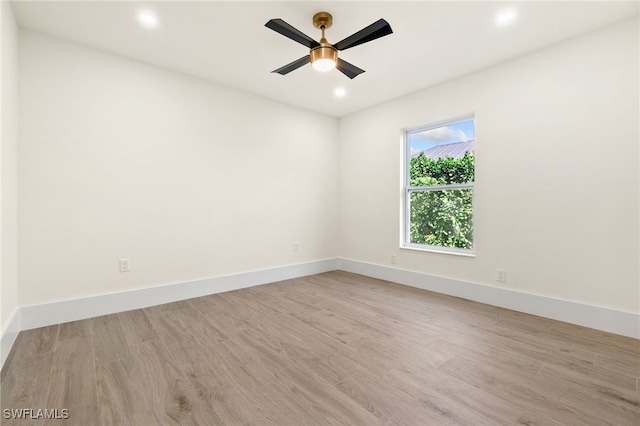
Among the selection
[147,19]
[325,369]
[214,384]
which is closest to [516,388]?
[325,369]

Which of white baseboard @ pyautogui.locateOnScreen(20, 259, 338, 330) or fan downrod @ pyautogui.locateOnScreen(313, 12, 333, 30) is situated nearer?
fan downrod @ pyautogui.locateOnScreen(313, 12, 333, 30)

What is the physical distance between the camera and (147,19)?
2404 mm

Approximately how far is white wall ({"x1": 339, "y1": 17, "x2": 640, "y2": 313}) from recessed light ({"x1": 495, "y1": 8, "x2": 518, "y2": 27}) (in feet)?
2.36

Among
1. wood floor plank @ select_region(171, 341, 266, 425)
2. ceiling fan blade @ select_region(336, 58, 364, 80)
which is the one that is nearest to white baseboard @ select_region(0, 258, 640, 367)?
wood floor plank @ select_region(171, 341, 266, 425)

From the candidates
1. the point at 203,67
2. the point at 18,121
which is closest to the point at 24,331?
the point at 18,121

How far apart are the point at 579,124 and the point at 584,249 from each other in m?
1.15

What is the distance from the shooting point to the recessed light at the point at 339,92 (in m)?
3.80

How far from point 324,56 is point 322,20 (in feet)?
0.97

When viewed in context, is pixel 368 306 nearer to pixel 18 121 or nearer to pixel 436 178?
pixel 436 178

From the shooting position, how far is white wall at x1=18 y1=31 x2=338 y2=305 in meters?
2.58

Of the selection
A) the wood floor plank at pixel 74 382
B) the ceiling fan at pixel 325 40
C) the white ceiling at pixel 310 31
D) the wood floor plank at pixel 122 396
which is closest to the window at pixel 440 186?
the white ceiling at pixel 310 31

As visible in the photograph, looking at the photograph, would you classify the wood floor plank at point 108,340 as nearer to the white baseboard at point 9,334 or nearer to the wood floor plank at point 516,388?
the white baseboard at point 9,334

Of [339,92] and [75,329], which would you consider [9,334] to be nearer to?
[75,329]

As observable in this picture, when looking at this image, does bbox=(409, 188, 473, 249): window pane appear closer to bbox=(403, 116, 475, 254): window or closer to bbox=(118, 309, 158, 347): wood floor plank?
bbox=(403, 116, 475, 254): window
